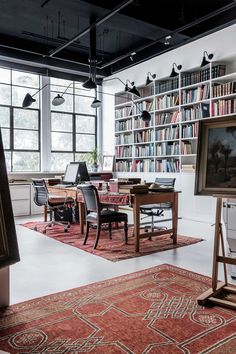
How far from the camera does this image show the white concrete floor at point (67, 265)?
117 inches

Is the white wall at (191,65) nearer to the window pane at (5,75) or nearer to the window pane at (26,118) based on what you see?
the window pane at (26,118)

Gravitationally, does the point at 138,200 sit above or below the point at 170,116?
below

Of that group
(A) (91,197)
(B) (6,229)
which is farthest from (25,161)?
(B) (6,229)

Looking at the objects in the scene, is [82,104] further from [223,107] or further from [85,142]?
[223,107]

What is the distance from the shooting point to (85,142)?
8.88m

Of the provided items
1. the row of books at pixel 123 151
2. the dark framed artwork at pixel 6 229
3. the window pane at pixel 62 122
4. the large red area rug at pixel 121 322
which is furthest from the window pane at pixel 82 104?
the dark framed artwork at pixel 6 229

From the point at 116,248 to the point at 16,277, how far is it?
4.82ft

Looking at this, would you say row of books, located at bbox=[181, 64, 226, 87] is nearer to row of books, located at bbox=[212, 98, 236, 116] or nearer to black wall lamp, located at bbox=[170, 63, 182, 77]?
black wall lamp, located at bbox=[170, 63, 182, 77]

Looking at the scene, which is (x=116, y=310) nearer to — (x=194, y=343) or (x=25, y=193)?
(x=194, y=343)

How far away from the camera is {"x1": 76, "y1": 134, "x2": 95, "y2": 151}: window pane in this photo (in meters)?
8.74

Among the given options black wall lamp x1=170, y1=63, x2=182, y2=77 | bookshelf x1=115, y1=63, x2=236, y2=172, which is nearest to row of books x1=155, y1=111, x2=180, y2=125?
bookshelf x1=115, y1=63, x2=236, y2=172

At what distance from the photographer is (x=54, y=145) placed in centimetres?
827

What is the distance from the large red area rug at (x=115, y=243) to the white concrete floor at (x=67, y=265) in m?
0.13

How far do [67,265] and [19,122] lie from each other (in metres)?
5.04
